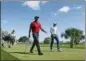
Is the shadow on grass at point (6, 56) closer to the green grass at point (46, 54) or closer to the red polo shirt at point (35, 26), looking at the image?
the green grass at point (46, 54)

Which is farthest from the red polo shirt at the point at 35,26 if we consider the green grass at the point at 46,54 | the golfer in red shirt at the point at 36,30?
the green grass at the point at 46,54

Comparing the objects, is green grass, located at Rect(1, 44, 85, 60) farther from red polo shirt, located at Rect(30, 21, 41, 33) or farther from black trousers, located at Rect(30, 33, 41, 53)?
red polo shirt, located at Rect(30, 21, 41, 33)

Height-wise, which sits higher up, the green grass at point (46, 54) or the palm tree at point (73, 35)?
the palm tree at point (73, 35)

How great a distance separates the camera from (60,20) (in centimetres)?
282

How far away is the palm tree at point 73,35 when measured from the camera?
2.81 meters

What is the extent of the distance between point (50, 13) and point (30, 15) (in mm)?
255

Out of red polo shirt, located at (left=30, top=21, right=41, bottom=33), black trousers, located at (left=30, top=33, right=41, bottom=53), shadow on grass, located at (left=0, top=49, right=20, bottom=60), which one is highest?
red polo shirt, located at (left=30, top=21, right=41, bottom=33)

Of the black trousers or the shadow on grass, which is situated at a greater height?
the black trousers

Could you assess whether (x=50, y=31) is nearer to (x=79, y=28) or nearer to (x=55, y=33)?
(x=55, y=33)

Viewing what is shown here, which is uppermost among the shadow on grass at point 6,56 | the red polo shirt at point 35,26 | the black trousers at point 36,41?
the red polo shirt at point 35,26

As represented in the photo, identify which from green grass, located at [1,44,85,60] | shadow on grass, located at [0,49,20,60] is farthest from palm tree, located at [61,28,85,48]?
shadow on grass, located at [0,49,20,60]

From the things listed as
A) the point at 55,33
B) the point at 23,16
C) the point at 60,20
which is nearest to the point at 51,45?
the point at 55,33

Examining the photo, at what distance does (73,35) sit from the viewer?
9.46 ft

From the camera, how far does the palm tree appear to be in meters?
2.81
